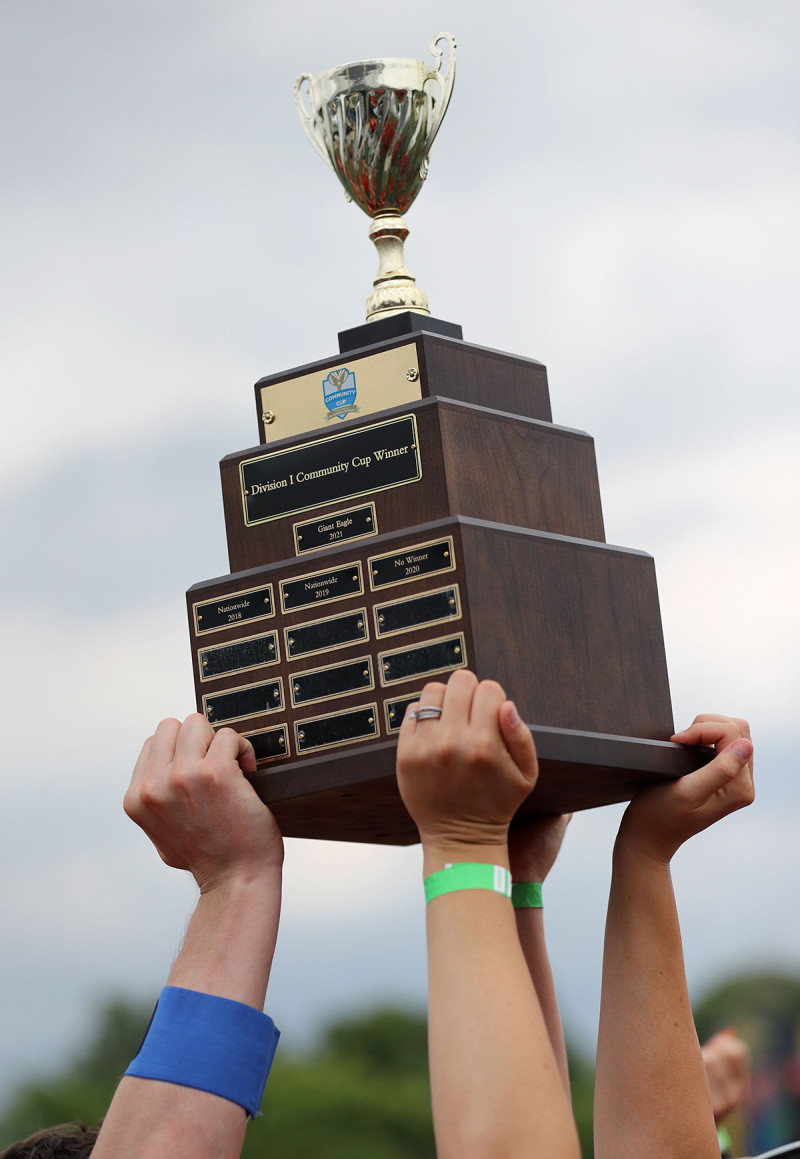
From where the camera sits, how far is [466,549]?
3742 mm

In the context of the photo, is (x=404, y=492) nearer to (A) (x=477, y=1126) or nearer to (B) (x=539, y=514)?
(B) (x=539, y=514)

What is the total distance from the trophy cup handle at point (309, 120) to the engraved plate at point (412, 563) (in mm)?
1394

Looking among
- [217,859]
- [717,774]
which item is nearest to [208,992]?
[217,859]

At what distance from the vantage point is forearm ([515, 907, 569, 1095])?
4.18 meters

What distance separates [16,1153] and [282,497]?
1841 millimetres

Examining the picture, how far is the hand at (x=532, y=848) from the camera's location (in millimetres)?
4312

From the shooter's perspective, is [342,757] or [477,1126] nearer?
[477,1126]

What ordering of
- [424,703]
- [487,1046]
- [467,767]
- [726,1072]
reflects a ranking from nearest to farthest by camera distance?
[487,1046] → [467,767] → [424,703] → [726,1072]

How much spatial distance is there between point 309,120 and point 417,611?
5.63ft

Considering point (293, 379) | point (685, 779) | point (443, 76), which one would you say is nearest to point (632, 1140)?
point (685, 779)

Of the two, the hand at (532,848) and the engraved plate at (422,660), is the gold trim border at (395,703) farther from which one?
the hand at (532,848)

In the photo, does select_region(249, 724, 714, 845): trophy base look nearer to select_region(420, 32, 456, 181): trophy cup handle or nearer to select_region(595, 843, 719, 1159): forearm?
select_region(595, 843, 719, 1159): forearm

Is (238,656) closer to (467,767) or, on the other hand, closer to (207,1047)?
(207,1047)

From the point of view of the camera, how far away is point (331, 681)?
13.0ft
